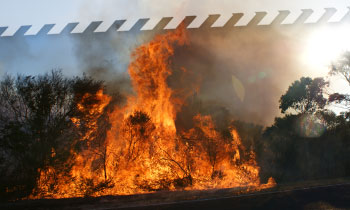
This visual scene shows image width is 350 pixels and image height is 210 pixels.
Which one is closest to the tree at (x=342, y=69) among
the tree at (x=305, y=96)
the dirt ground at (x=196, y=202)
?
the tree at (x=305, y=96)

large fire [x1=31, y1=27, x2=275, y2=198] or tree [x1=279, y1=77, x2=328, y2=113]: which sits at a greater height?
tree [x1=279, y1=77, x2=328, y2=113]

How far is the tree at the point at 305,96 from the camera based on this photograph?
33156 millimetres

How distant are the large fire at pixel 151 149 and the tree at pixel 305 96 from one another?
1928cm

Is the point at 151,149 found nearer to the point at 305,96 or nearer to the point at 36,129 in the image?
the point at 36,129

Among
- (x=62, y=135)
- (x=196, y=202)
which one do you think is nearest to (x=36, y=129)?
(x=62, y=135)

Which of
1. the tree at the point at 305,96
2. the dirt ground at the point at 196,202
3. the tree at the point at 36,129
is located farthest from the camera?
the tree at the point at 305,96

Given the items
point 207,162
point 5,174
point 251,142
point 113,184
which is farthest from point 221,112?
point 5,174

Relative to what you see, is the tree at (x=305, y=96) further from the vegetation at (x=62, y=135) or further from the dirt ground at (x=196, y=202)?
the dirt ground at (x=196, y=202)

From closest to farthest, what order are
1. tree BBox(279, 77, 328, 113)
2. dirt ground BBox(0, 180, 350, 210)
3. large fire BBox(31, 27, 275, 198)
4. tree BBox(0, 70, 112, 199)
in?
1. dirt ground BBox(0, 180, 350, 210)
2. tree BBox(0, 70, 112, 199)
3. large fire BBox(31, 27, 275, 198)
4. tree BBox(279, 77, 328, 113)

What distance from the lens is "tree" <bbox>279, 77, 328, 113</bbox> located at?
33.2 meters

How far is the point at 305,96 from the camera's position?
116 ft

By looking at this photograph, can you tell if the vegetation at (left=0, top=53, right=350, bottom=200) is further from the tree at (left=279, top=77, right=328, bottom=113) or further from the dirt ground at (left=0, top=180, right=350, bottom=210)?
the tree at (left=279, top=77, right=328, bottom=113)

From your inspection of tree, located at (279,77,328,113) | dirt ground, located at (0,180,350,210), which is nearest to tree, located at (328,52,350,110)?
tree, located at (279,77,328,113)

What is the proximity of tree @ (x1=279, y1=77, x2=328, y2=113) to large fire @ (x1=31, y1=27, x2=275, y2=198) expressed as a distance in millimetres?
19279
